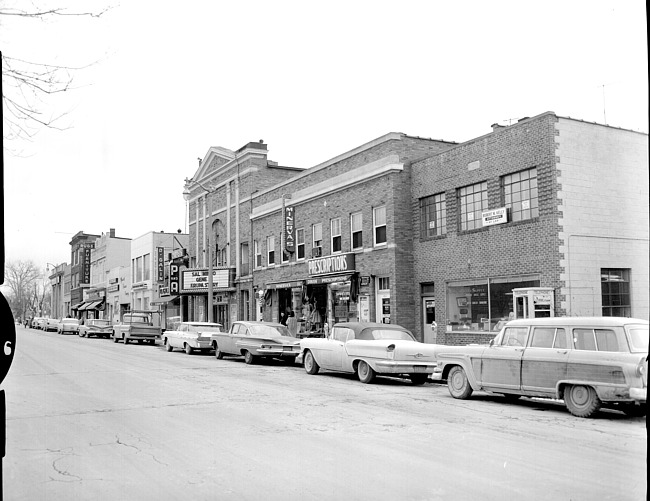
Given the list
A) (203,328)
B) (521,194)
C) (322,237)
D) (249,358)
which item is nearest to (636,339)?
(521,194)

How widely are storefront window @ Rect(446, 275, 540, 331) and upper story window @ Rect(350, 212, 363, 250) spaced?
5.10 meters

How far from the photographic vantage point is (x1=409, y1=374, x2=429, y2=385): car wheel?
15.1 metres

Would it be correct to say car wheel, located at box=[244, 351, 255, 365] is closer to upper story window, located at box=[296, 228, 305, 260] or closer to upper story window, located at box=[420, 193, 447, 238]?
upper story window, located at box=[420, 193, 447, 238]

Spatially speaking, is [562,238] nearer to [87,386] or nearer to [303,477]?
[87,386]

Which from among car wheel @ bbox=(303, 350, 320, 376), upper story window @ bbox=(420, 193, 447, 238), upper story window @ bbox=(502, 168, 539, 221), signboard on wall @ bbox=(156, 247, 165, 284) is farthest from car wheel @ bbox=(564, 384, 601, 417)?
signboard on wall @ bbox=(156, 247, 165, 284)

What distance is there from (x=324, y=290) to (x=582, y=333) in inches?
721

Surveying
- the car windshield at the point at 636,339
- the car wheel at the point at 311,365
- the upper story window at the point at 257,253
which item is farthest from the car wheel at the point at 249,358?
the upper story window at the point at 257,253

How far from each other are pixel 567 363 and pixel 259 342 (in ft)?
39.1

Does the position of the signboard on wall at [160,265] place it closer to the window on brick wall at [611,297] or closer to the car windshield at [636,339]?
the window on brick wall at [611,297]

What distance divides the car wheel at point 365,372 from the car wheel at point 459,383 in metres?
2.68

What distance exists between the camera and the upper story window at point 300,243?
3006cm

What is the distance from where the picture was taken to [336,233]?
27.6 metres

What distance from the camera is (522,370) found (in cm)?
1123

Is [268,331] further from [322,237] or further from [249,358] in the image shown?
[322,237]
